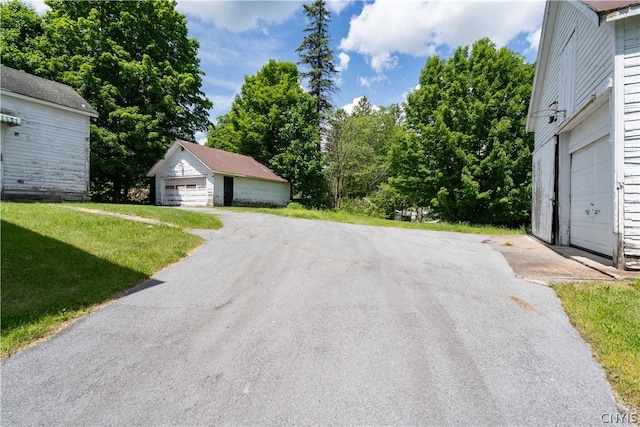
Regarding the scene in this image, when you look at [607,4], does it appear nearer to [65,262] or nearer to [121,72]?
[65,262]

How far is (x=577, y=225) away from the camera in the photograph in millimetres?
7629

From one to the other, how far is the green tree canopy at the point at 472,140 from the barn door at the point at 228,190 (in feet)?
37.2

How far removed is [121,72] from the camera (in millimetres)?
20656

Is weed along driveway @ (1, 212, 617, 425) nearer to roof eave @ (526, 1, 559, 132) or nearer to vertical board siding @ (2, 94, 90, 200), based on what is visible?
roof eave @ (526, 1, 559, 132)

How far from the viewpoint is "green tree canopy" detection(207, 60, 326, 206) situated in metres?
25.5

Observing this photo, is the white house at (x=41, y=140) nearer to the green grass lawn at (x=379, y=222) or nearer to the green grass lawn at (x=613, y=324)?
the green grass lawn at (x=379, y=222)

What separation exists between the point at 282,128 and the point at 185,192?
32.2 ft

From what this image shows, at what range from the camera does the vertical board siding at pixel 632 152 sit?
5.22m

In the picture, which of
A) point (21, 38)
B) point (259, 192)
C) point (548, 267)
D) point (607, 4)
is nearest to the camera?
point (607, 4)

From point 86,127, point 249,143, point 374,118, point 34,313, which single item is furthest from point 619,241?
point 374,118

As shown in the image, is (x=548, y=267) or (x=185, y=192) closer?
(x=548, y=267)

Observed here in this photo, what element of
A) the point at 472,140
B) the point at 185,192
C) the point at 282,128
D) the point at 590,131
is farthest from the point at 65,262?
the point at 282,128

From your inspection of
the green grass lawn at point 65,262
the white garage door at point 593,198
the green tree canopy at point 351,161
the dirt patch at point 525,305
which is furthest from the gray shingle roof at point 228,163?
the dirt patch at point 525,305

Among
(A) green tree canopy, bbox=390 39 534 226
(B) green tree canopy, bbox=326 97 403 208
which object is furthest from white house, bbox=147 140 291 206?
(A) green tree canopy, bbox=390 39 534 226
